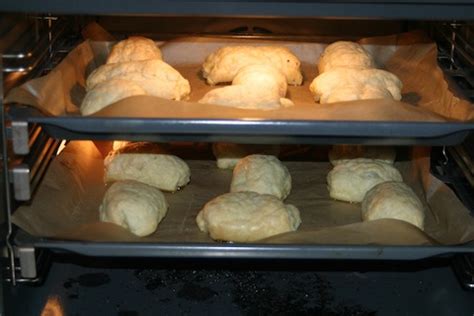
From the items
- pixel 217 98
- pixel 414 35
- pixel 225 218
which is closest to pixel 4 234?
pixel 225 218

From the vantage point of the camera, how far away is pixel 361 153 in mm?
2299

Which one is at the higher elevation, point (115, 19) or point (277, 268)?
point (115, 19)

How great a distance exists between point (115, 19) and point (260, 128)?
3.37 ft

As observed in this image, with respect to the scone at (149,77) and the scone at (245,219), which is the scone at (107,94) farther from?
the scone at (245,219)

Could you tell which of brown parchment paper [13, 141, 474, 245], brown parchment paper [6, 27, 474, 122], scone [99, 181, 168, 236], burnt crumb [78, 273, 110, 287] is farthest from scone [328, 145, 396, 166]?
burnt crumb [78, 273, 110, 287]

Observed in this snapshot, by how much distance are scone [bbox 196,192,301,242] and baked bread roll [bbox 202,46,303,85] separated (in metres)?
0.47

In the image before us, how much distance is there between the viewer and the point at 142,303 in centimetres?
180

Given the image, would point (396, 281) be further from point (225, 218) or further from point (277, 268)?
point (225, 218)

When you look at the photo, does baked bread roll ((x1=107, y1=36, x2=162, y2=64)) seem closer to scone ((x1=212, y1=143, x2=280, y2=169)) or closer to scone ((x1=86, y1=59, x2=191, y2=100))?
scone ((x1=86, y1=59, x2=191, y2=100))

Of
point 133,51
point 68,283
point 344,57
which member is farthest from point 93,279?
point 344,57

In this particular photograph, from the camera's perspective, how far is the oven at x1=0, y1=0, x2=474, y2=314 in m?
1.55

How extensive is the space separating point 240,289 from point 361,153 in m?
0.65

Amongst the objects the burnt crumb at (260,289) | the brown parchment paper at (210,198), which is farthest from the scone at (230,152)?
the burnt crumb at (260,289)

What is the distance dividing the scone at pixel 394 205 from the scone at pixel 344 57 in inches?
16.1
